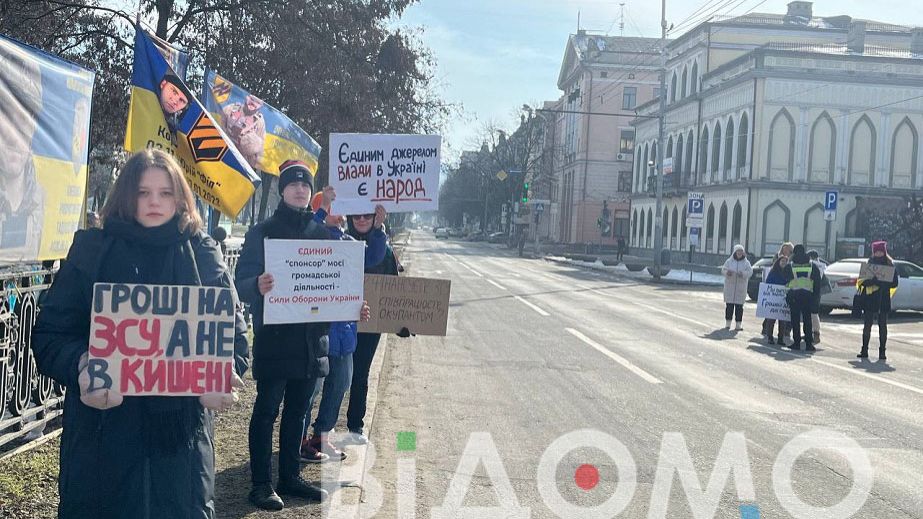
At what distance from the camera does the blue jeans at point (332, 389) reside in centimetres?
641

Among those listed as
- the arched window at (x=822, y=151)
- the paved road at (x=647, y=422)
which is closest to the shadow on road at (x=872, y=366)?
the paved road at (x=647, y=422)

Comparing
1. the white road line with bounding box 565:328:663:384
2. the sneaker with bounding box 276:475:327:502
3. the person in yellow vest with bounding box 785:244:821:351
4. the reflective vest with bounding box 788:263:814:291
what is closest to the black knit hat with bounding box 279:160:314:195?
the sneaker with bounding box 276:475:327:502

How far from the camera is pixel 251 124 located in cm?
1023

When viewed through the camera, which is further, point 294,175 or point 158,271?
point 294,175

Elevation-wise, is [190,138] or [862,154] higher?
[862,154]

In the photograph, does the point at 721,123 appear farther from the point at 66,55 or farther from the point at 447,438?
the point at 447,438

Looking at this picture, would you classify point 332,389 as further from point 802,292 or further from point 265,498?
point 802,292

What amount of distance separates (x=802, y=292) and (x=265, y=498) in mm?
12729

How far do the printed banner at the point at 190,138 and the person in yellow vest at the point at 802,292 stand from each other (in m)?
11.4

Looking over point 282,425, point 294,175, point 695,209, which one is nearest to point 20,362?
point 282,425

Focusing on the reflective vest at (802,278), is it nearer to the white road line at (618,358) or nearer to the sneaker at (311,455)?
the white road line at (618,358)

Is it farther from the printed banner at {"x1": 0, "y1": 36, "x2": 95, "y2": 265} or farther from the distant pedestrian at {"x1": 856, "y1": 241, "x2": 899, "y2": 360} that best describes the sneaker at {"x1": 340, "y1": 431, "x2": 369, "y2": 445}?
the distant pedestrian at {"x1": 856, "y1": 241, "x2": 899, "y2": 360}

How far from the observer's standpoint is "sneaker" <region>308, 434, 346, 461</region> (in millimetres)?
6562

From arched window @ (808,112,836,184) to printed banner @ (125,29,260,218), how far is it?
4433 centimetres
